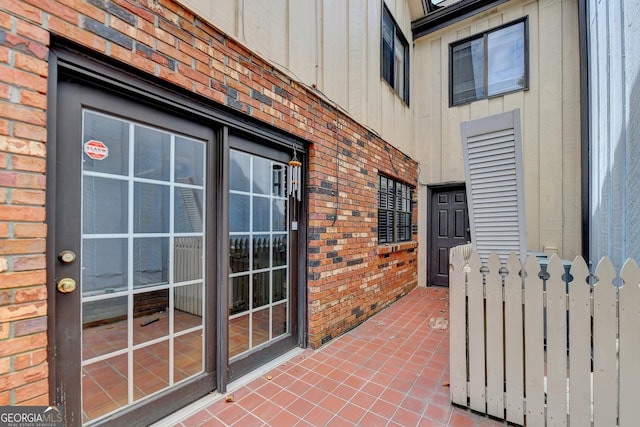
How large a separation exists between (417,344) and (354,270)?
110cm

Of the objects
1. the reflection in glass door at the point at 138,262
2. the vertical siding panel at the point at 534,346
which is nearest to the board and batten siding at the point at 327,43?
the reflection in glass door at the point at 138,262

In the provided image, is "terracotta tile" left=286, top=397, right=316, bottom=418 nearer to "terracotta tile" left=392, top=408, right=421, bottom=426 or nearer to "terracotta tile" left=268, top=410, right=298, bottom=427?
"terracotta tile" left=268, top=410, right=298, bottom=427

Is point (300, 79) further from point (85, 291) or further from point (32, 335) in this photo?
point (32, 335)

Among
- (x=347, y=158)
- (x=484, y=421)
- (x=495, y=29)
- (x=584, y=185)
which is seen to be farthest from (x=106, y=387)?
(x=495, y=29)

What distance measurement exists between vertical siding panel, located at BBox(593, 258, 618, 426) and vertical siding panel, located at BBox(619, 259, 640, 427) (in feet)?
0.11

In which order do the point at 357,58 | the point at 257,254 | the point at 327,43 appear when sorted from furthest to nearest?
the point at 357,58
the point at 327,43
the point at 257,254

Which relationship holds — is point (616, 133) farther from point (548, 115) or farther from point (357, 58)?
point (357, 58)

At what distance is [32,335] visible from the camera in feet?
4.27

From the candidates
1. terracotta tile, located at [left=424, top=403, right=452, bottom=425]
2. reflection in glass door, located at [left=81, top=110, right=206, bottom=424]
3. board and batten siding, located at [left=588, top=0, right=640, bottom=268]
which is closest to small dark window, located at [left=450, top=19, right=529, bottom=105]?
board and batten siding, located at [left=588, top=0, right=640, bottom=268]

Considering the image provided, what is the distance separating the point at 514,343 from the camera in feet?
6.45

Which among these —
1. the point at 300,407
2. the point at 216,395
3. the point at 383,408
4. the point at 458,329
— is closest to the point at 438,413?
the point at 383,408

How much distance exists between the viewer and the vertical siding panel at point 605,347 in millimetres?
1694

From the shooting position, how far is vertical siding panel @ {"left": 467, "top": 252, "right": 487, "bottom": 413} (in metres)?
2.06

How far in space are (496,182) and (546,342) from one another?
4.11 feet
